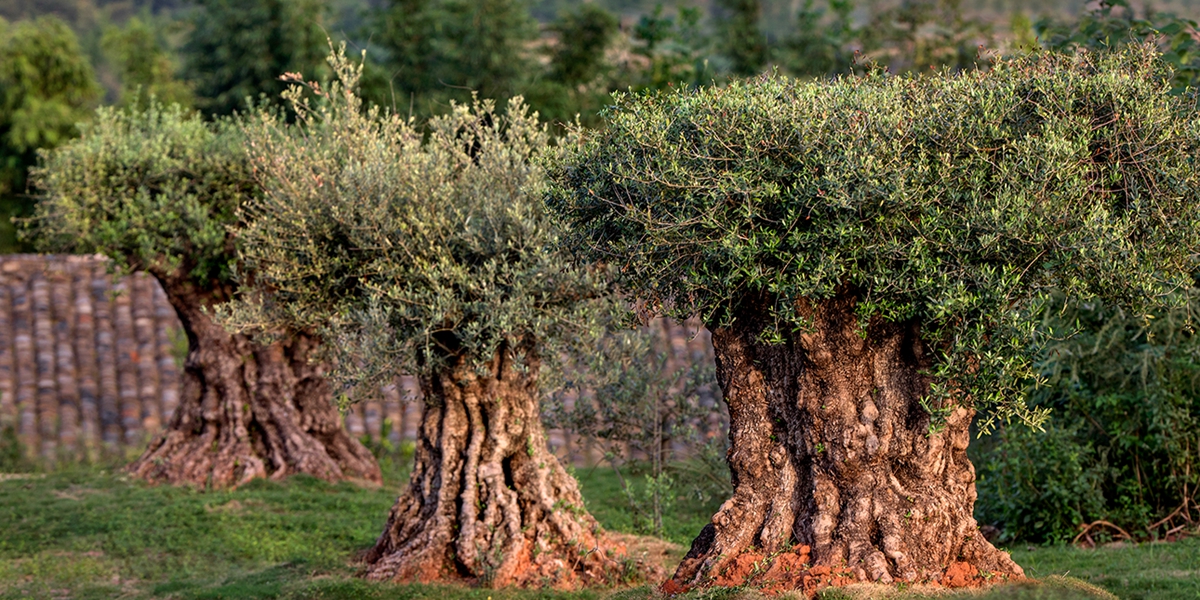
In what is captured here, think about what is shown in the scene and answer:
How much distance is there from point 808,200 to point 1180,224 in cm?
262

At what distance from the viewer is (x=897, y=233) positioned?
27.1ft

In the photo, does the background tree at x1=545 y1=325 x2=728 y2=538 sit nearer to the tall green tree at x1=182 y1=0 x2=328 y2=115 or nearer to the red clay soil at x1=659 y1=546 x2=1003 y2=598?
the red clay soil at x1=659 y1=546 x2=1003 y2=598

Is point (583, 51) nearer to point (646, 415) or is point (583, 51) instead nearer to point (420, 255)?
point (646, 415)

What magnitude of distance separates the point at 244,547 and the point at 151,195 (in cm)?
587

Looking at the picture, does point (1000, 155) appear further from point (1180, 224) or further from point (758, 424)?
point (758, 424)

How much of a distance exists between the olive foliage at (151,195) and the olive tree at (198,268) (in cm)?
2

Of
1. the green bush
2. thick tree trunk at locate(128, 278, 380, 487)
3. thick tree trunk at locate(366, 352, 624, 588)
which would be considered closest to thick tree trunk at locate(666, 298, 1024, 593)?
thick tree trunk at locate(366, 352, 624, 588)

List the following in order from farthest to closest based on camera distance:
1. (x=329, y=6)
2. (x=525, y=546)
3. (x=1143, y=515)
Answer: (x=329, y=6) → (x=1143, y=515) → (x=525, y=546)

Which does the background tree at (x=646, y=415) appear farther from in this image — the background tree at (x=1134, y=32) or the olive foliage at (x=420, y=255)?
the background tree at (x=1134, y=32)

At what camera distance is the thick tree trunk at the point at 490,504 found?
38.9ft

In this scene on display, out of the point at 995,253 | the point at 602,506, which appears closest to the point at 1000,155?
the point at 995,253

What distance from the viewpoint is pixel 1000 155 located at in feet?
27.3

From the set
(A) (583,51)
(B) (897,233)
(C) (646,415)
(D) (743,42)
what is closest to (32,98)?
(A) (583,51)

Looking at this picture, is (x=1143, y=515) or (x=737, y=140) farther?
(x=1143, y=515)
